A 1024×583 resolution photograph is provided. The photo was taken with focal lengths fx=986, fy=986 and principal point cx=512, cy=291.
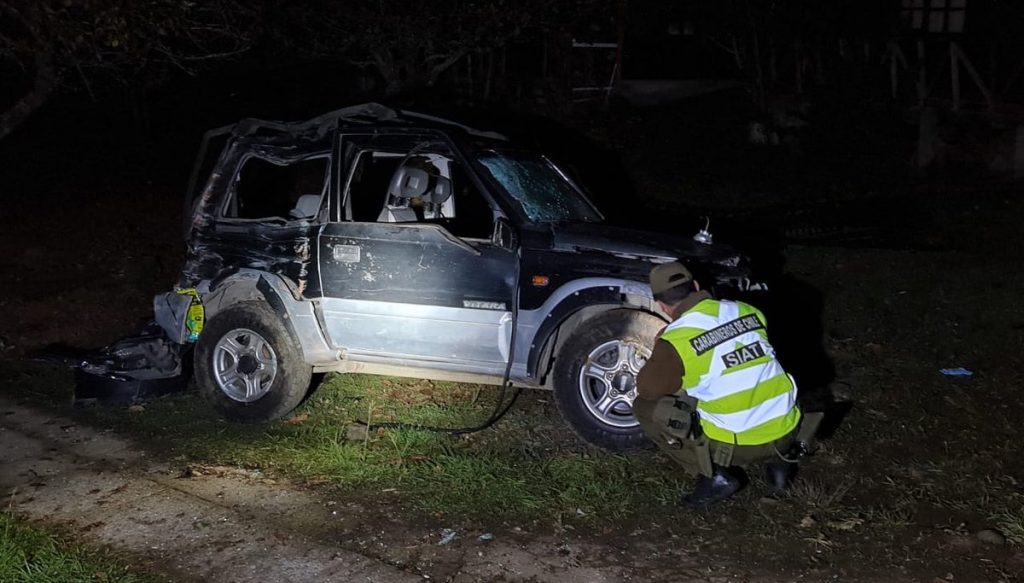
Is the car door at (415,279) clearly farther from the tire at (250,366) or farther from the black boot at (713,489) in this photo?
the black boot at (713,489)

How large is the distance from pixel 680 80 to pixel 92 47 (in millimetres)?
13881

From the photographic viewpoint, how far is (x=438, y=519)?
5.23 m

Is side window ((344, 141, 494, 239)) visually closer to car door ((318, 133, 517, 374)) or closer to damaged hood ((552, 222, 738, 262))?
car door ((318, 133, 517, 374))

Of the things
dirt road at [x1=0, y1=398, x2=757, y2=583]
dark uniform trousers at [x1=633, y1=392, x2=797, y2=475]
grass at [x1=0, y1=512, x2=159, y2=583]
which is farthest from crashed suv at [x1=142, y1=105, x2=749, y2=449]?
grass at [x1=0, y1=512, x2=159, y2=583]

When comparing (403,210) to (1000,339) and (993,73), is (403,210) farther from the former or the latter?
(993,73)

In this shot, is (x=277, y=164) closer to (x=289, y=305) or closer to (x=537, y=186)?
(x=289, y=305)

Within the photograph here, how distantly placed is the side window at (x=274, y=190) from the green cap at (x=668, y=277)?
2460mm

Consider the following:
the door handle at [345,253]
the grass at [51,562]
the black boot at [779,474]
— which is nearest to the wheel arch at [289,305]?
the door handle at [345,253]

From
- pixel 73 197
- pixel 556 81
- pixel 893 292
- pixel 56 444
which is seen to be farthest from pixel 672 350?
pixel 556 81

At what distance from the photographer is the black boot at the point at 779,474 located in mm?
5348

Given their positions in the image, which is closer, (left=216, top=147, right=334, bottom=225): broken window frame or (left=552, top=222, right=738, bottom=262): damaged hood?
(left=552, top=222, right=738, bottom=262): damaged hood

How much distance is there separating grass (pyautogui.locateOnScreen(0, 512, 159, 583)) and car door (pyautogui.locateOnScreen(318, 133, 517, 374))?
2157mm

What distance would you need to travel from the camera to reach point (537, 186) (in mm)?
6695

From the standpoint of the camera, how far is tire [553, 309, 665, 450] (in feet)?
19.3
